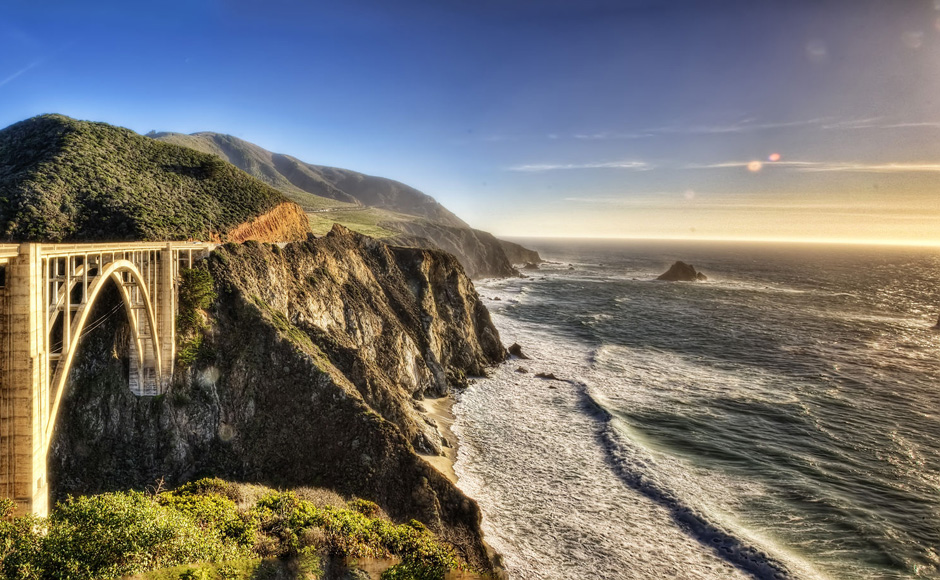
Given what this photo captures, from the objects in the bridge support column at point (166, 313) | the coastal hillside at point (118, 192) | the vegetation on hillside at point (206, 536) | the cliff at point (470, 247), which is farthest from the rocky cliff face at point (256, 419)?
the cliff at point (470, 247)

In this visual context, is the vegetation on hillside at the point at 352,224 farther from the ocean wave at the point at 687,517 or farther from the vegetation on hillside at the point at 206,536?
the vegetation on hillside at the point at 206,536

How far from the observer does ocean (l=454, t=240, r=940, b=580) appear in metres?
19.8

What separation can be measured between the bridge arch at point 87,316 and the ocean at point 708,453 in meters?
17.2

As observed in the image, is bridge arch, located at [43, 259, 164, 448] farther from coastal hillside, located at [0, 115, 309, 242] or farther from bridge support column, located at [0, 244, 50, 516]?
coastal hillside, located at [0, 115, 309, 242]

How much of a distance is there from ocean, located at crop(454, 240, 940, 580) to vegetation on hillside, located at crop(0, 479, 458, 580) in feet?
19.2

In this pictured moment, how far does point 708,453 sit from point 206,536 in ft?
93.8

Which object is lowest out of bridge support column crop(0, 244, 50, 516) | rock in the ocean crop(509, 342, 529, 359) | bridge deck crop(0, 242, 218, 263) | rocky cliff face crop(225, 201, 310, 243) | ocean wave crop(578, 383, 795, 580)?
ocean wave crop(578, 383, 795, 580)

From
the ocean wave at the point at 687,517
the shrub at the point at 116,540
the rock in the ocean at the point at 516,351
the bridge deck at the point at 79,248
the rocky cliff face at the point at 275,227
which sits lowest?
the ocean wave at the point at 687,517

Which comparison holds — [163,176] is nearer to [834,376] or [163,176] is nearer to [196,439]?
[196,439]

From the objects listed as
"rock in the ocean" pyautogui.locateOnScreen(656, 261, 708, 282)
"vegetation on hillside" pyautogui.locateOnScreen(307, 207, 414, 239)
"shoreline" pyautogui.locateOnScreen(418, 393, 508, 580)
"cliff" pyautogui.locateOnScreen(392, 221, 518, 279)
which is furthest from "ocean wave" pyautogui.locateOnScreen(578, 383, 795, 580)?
"rock in the ocean" pyautogui.locateOnScreen(656, 261, 708, 282)

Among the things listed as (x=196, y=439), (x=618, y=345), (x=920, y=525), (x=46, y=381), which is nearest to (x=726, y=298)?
(x=618, y=345)

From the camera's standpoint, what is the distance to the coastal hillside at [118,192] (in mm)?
28984

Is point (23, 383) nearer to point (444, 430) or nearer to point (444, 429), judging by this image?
point (444, 430)

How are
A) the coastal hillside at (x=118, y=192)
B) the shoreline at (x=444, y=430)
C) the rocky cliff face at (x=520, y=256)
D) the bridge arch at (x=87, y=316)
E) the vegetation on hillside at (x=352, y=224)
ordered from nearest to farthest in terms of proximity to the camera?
the bridge arch at (x=87, y=316), the shoreline at (x=444, y=430), the coastal hillside at (x=118, y=192), the vegetation on hillside at (x=352, y=224), the rocky cliff face at (x=520, y=256)
